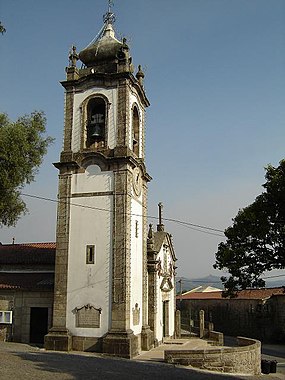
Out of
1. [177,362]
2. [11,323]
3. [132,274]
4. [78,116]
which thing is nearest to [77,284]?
[132,274]

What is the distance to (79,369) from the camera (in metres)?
13.8

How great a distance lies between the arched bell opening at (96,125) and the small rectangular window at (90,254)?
516 cm

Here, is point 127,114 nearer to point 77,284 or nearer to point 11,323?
point 77,284

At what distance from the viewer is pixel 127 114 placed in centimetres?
2209

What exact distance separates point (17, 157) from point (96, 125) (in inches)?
241

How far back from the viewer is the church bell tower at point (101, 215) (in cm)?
2003

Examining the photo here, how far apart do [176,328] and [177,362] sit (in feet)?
37.3

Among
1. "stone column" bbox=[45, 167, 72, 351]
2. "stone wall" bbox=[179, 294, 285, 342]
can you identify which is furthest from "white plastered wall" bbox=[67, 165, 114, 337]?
"stone wall" bbox=[179, 294, 285, 342]

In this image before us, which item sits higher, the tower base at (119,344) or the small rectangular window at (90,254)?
the small rectangular window at (90,254)

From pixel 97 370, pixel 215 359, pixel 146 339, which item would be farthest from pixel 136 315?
pixel 97 370

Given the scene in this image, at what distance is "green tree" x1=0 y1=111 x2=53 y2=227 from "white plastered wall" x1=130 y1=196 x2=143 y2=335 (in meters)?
5.55

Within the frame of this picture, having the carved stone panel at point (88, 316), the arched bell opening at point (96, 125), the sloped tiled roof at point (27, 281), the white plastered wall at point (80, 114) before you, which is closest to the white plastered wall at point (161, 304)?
the carved stone panel at point (88, 316)

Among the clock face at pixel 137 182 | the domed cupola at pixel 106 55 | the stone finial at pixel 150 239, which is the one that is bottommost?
the stone finial at pixel 150 239

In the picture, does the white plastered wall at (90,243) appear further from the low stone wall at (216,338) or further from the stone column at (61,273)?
the low stone wall at (216,338)
